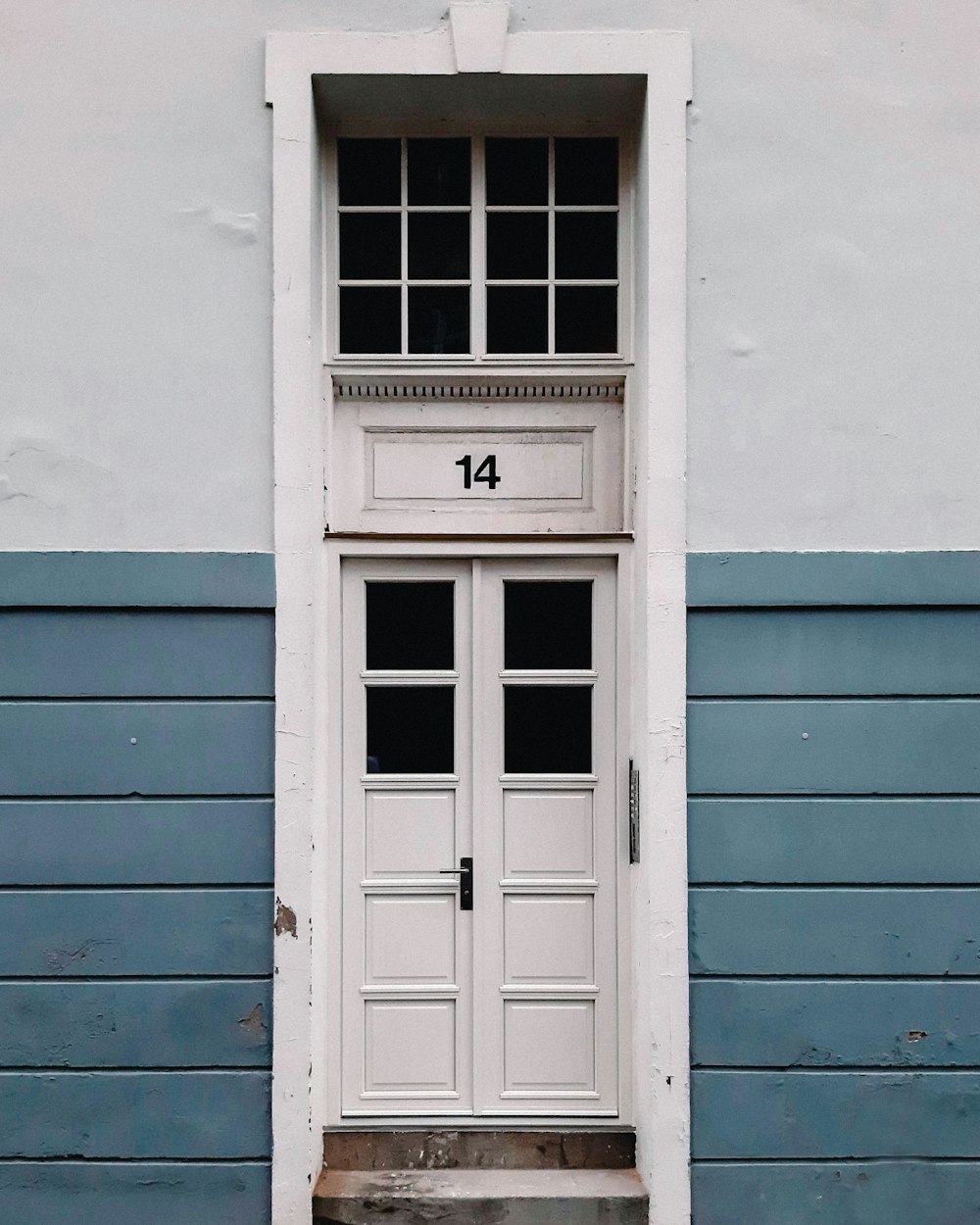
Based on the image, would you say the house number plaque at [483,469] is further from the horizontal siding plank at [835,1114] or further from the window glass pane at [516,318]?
the horizontal siding plank at [835,1114]

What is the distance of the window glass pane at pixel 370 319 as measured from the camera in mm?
4551

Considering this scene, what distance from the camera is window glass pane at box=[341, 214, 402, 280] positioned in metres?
4.56

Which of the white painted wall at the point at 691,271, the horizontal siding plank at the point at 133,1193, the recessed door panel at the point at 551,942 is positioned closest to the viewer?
the horizontal siding plank at the point at 133,1193

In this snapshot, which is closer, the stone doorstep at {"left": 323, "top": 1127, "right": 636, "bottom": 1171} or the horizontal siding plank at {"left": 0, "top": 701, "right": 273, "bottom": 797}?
the horizontal siding plank at {"left": 0, "top": 701, "right": 273, "bottom": 797}

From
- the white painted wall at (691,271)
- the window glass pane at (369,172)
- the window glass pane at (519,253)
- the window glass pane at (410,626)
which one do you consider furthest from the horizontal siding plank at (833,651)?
the window glass pane at (369,172)

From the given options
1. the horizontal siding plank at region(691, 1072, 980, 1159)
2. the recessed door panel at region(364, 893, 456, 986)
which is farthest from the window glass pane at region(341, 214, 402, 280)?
the horizontal siding plank at region(691, 1072, 980, 1159)

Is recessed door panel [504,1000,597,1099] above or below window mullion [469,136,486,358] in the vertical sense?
below

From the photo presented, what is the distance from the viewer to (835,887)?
13.5ft

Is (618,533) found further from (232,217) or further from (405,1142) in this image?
(405,1142)

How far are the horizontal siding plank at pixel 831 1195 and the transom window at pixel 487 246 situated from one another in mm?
3340

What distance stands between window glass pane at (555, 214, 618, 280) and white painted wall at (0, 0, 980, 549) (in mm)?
492

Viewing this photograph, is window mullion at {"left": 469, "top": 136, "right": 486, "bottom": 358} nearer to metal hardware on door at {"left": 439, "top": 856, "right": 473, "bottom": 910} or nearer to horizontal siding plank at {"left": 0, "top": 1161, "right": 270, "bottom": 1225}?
metal hardware on door at {"left": 439, "top": 856, "right": 473, "bottom": 910}

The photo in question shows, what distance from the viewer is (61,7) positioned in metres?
4.17

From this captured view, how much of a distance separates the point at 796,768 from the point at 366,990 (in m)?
1.98
